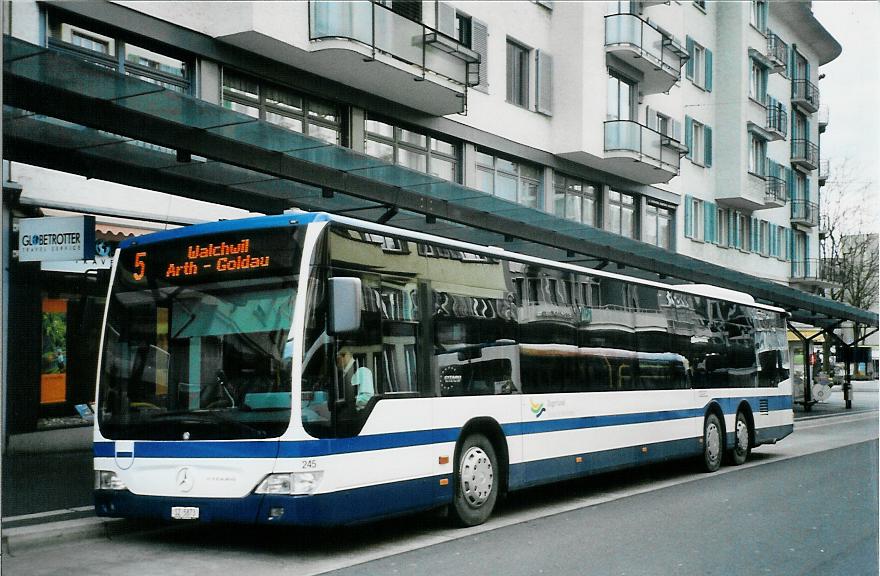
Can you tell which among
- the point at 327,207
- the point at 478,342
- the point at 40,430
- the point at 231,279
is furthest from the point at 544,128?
the point at 231,279

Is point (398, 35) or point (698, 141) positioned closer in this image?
point (398, 35)

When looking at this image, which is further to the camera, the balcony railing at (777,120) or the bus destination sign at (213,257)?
the balcony railing at (777,120)

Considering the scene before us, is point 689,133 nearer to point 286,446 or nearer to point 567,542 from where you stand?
point 567,542

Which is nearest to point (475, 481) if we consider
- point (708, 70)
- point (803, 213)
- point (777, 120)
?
point (708, 70)

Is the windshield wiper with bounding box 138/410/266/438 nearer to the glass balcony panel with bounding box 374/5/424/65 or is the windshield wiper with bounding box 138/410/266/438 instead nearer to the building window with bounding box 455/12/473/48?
the glass balcony panel with bounding box 374/5/424/65

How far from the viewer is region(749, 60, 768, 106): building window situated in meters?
44.8

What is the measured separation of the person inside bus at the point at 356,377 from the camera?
882 centimetres

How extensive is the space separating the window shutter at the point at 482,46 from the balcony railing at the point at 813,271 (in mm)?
30650

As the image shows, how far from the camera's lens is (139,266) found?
31.2ft

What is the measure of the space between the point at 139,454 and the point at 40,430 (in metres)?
8.26

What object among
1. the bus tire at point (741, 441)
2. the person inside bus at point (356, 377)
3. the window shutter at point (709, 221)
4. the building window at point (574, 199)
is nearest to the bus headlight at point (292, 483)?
the person inside bus at point (356, 377)

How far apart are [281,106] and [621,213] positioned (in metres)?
16.5

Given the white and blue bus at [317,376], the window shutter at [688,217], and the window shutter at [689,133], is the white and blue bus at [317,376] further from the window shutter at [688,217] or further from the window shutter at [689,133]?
the window shutter at [689,133]

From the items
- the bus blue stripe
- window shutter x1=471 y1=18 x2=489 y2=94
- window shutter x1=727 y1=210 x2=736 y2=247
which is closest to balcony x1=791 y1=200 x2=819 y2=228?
window shutter x1=727 y1=210 x2=736 y2=247
